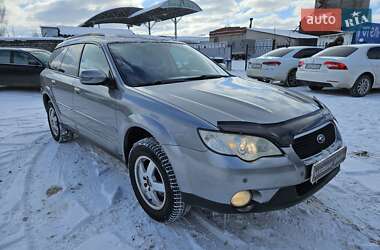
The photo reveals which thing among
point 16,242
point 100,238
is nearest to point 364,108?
point 100,238

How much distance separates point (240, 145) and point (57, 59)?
12.2ft

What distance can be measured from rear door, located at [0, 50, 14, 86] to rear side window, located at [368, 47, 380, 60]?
36.7ft

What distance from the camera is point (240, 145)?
2.07m

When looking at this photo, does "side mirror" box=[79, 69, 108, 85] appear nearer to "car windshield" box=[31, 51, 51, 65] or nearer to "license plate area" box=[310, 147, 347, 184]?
"license plate area" box=[310, 147, 347, 184]

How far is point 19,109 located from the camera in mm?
7531

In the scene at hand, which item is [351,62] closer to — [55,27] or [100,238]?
[100,238]

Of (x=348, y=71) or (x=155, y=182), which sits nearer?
(x=155, y=182)

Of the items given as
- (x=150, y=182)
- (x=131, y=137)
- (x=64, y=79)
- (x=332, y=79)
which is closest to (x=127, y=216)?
(x=150, y=182)

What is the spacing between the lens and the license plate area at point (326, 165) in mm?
2242

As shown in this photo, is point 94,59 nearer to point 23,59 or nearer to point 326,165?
point 326,165

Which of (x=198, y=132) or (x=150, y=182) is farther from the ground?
(x=198, y=132)

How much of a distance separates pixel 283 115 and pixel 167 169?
0.98 metres

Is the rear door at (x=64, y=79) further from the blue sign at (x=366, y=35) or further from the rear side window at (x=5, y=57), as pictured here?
the blue sign at (x=366, y=35)

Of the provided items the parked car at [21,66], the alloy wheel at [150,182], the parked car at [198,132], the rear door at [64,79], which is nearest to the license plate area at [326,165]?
the parked car at [198,132]
